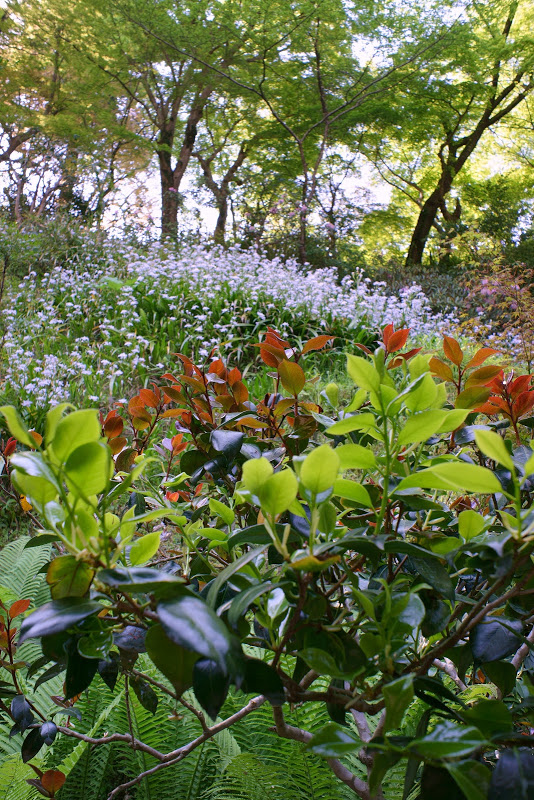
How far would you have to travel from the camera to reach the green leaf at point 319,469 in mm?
357

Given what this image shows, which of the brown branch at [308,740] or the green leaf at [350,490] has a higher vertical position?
the green leaf at [350,490]

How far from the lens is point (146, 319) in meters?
4.98

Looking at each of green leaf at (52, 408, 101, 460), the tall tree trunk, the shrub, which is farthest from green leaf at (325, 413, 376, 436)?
the tall tree trunk

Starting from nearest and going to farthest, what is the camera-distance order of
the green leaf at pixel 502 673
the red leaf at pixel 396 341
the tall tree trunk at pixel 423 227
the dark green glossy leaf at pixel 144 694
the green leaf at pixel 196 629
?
the green leaf at pixel 196 629 < the green leaf at pixel 502 673 < the dark green glossy leaf at pixel 144 694 < the red leaf at pixel 396 341 < the tall tree trunk at pixel 423 227

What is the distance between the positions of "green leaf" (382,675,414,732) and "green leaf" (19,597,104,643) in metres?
0.20

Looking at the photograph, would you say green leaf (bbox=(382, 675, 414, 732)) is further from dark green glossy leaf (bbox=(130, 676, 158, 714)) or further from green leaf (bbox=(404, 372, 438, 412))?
dark green glossy leaf (bbox=(130, 676, 158, 714))

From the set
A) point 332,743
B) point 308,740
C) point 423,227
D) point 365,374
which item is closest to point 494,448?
point 365,374

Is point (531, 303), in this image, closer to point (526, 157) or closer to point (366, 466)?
point (366, 466)

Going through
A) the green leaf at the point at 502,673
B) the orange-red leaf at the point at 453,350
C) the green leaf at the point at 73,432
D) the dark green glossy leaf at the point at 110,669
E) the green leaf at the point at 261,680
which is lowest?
the dark green glossy leaf at the point at 110,669

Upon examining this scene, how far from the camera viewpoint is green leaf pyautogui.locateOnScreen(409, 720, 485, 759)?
319mm

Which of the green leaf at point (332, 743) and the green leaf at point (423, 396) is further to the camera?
the green leaf at point (423, 396)

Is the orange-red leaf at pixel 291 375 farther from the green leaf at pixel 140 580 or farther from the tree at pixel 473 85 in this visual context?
the tree at pixel 473 85

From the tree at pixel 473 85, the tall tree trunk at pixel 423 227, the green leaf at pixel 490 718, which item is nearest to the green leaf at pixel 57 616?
the green leaf at pixel 490 718

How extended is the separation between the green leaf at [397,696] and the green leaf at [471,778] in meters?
0.04
